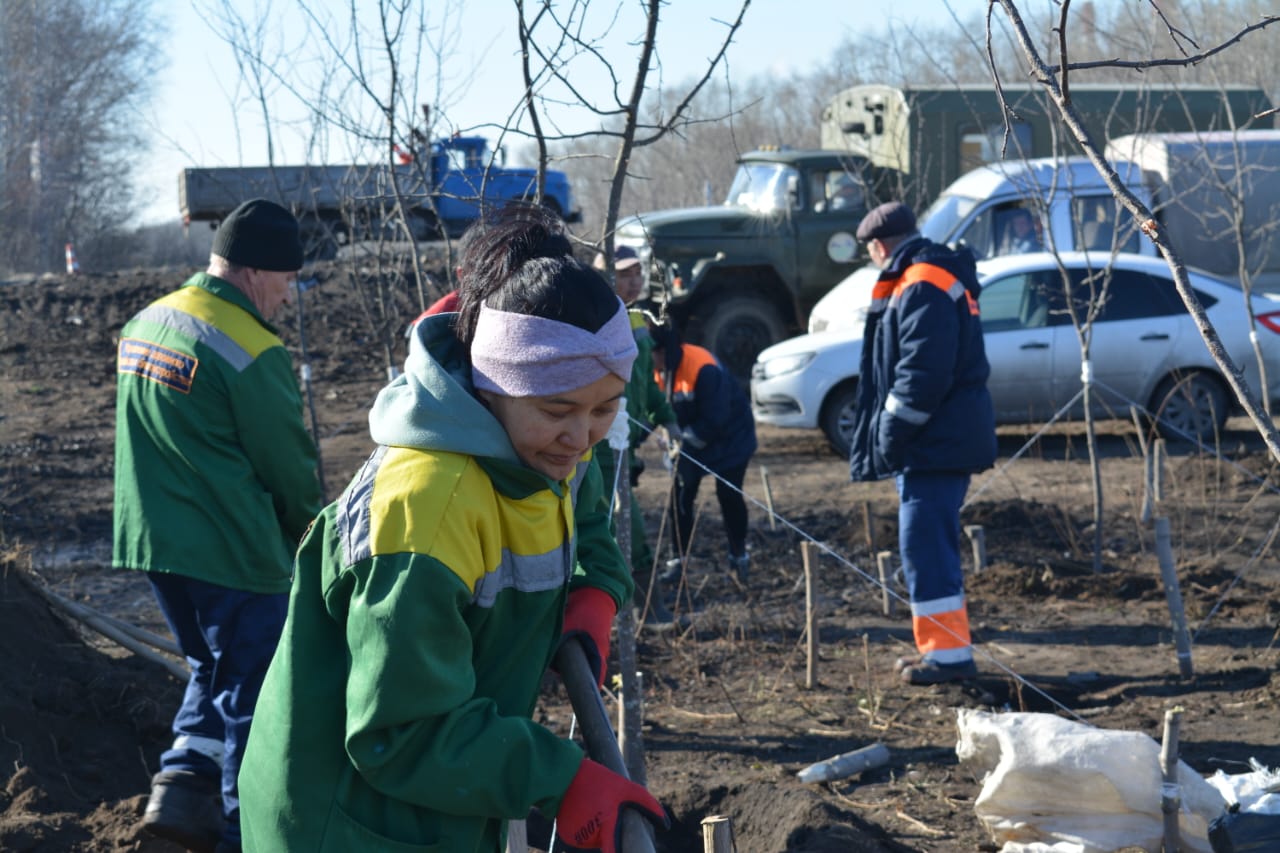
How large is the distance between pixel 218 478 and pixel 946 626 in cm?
306

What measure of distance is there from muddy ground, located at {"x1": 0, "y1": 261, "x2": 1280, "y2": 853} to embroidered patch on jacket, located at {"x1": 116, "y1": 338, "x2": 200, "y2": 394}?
1.38 m

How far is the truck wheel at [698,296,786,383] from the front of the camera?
46.4 feet

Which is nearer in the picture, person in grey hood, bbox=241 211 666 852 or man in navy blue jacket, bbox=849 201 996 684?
person in grey hood, bbox=241 211 666 852

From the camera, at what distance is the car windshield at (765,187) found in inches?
575

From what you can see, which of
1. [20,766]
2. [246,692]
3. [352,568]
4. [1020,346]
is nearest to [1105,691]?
[246,692]

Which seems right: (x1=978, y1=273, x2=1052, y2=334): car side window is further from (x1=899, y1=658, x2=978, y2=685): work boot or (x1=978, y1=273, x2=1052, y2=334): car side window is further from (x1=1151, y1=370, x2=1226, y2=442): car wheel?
(x1=899, y1=658, x2=978, y2=685): work boot

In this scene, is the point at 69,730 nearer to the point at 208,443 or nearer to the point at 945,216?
the point at 208,443

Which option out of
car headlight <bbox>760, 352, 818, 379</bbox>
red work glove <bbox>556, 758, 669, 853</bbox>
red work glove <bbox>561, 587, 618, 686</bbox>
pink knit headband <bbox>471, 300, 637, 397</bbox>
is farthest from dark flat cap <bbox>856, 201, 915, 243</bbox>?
car headlight <bbox>760, 352, 818, 379</bbox>

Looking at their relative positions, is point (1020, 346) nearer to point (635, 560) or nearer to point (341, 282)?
point (635, 560)

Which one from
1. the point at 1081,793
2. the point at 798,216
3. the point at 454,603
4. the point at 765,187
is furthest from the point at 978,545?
the point at 765,187

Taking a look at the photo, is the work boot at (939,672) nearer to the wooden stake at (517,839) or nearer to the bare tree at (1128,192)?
the wooden stake at (517,839)

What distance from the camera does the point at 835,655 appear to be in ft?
20.5

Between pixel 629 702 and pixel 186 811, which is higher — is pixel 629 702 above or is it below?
above

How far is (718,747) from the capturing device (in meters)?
5.05
